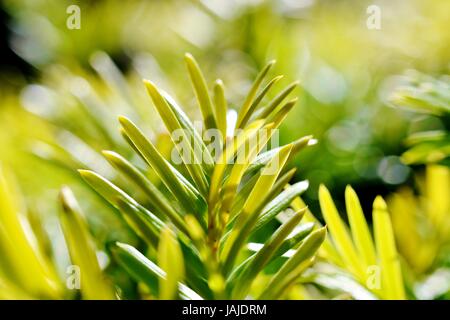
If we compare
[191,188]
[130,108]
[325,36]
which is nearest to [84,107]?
[130,108]

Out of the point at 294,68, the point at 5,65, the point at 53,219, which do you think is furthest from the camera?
the point at 5,65

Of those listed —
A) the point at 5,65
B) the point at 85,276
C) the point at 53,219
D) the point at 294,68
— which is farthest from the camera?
the point at 5,65

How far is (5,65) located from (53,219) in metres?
0.37

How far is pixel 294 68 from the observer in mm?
402

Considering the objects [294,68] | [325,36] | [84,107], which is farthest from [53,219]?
[325,36]

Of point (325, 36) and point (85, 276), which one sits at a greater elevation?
point (325, 36)

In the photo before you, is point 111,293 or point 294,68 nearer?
point 111,293

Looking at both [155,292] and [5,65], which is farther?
[5,65]

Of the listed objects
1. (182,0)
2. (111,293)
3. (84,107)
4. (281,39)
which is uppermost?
(182,0)

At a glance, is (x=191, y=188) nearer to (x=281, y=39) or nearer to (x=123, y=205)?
(x=123, y=205)

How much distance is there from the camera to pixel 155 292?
178 millimetres

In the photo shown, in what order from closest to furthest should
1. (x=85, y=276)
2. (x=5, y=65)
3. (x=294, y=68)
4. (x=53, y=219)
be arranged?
(x=85, y=276) < (x=53, y=219) < (x=294, y=68) < (x=5, y=65)

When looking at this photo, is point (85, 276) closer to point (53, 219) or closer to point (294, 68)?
point (53, 219)
